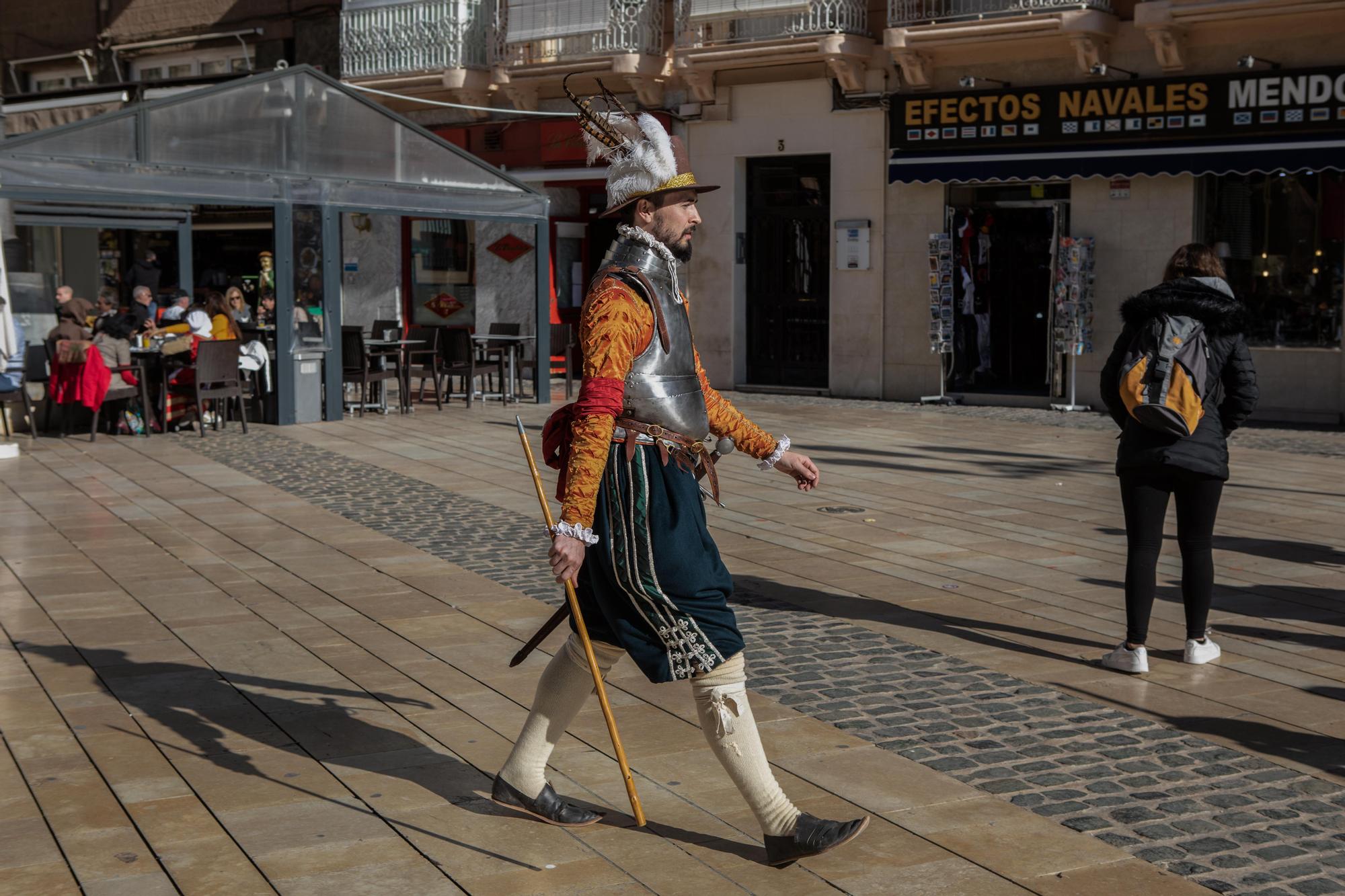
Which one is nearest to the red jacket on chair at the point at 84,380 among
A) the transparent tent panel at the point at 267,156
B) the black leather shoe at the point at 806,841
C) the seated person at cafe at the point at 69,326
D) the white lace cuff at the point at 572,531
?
the seated person at cafe at the point at 69,326

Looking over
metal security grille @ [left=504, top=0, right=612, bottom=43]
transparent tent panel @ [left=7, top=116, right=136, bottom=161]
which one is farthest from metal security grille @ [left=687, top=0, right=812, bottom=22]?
transparent tent panel @ [left=7, top=116, right=136, bottom=161]

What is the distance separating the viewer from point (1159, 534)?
6160 mm

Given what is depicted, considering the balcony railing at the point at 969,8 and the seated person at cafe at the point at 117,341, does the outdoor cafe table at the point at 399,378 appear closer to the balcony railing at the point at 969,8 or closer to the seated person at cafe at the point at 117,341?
the seated person at cafe at the point at 117,341

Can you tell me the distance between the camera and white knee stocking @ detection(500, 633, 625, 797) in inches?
166

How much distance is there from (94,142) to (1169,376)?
37.6ft

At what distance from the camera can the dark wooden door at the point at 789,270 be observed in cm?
2078

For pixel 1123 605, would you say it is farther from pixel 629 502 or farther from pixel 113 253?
pixel 113 253

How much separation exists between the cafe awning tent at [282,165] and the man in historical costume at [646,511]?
11283 mm

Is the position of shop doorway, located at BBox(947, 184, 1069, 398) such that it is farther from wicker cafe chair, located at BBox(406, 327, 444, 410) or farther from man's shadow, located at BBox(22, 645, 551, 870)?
man's shadow, located at BBox(22, 645, 551, 870)

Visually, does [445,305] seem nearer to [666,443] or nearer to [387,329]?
[387,329]

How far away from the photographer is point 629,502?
4020 millimetres

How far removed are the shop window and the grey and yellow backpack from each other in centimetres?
1155

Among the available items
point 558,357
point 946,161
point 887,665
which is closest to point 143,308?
point 558,357

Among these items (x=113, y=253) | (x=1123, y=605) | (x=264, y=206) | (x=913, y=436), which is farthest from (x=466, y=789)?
(x=113, y=253)
